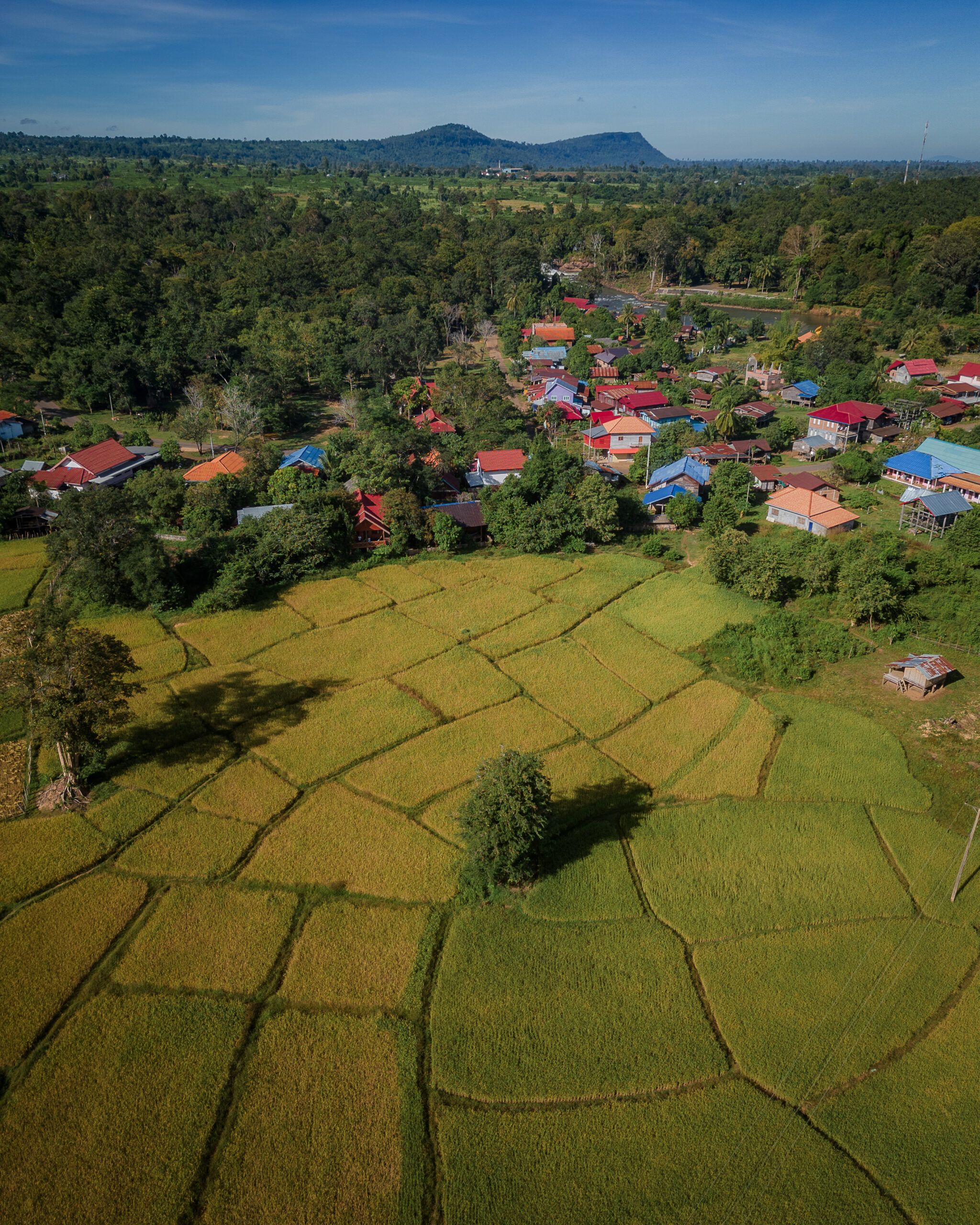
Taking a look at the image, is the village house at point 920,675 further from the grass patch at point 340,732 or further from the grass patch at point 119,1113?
the grass patch at point 119,1113

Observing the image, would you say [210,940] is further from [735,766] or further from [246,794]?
[735,766]

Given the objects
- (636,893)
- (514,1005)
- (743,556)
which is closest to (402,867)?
(514,1005)

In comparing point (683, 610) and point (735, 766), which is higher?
point (683, 610)

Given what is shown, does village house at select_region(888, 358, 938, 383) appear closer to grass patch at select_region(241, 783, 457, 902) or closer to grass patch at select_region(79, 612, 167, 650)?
grass patch at select_region(79, 612, 167, 650)

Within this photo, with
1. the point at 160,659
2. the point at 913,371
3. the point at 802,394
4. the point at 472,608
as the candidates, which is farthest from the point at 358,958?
the point at 913,371

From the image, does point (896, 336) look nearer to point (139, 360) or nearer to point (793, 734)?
point (793, 734)

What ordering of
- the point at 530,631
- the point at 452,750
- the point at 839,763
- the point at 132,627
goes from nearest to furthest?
the point at 839,763 → the point at 452,750 → the point at 530,631 → the point at 132,627
